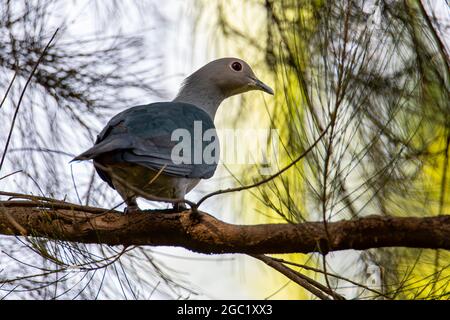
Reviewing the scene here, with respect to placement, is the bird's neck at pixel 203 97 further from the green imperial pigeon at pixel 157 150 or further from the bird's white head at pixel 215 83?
the green imperial pigeon at pixel 157 150

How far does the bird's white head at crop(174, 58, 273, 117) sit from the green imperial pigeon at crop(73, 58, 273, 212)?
0.15 metres

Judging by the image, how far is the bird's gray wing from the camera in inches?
105

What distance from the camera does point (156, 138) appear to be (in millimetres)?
2838

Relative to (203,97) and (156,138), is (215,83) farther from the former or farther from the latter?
(156,138)

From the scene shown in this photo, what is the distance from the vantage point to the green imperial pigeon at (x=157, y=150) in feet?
8.82

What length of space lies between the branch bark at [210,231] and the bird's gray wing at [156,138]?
204 millimetres

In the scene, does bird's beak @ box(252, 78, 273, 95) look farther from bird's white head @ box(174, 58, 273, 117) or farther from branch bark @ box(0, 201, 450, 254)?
branch bark @ box(0, 201, 450, 254)

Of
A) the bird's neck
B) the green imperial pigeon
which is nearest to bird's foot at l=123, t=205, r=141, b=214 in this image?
the green imperial pigeon

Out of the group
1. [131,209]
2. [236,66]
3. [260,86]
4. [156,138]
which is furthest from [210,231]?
[236,66]

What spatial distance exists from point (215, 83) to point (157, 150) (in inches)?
38.4

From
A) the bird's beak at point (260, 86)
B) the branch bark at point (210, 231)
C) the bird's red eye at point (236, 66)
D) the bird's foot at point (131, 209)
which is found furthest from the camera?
the bird's red eye at point (236, 66)

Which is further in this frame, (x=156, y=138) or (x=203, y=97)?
(x=203, y=97)

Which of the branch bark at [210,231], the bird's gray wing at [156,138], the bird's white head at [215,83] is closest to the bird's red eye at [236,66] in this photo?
the bird's white head at [215,83]
